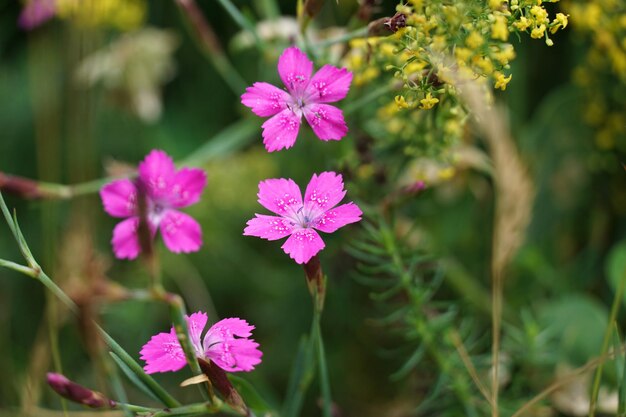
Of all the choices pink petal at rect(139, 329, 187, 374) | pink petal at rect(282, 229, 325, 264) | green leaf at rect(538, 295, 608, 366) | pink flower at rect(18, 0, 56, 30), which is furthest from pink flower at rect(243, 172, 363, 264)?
pink flower at rect(18, 0, 56, 30)

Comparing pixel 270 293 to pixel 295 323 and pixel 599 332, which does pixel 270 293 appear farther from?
pixel 599 332

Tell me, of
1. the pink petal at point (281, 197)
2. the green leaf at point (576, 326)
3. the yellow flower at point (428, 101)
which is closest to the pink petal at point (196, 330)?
the pink petal at point (281, 197)

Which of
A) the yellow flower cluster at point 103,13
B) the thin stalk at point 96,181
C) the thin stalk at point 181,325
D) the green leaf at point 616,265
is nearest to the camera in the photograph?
the thin stalk at point 181,325

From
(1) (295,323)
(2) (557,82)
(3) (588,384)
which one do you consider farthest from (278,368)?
(2) (557,82)

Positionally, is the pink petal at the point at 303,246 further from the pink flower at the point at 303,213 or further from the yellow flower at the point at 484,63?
the yellow flower at the point at 484,63

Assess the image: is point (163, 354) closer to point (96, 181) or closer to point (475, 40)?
point (475, 40)

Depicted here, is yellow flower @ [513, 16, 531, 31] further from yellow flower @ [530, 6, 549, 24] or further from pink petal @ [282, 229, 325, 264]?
pink petal @ [282, 229, 325, 264]
